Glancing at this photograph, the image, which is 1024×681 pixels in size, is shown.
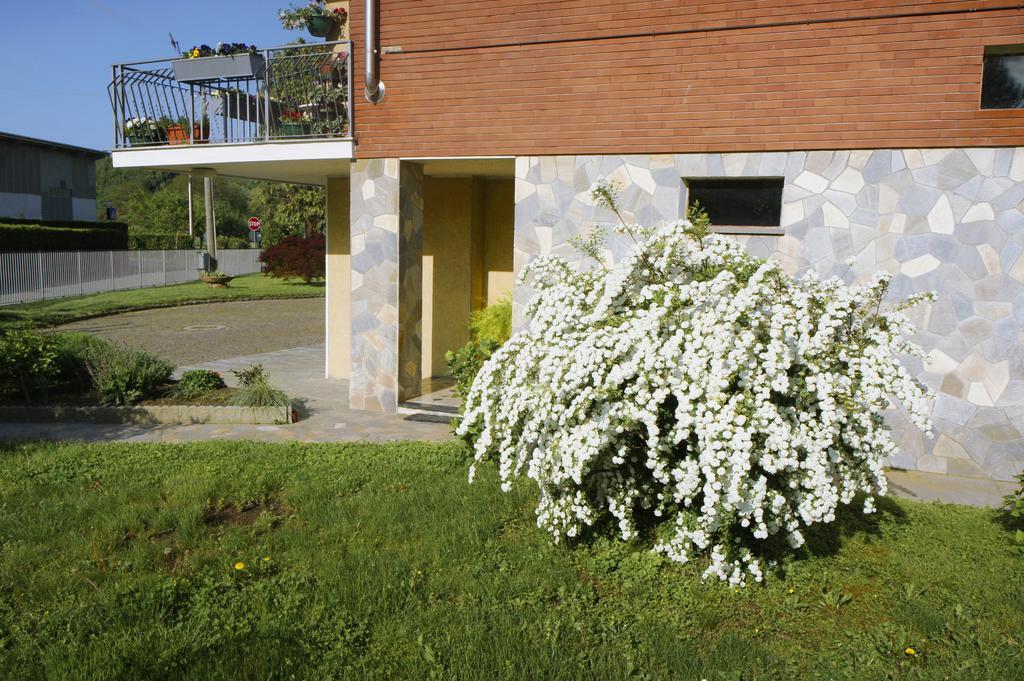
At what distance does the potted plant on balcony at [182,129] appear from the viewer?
10.8 meters

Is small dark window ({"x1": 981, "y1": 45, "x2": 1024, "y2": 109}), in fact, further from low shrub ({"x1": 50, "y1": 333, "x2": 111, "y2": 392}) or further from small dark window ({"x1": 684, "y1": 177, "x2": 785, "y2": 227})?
low shrub ({"x1": 50, "y1": 333, "x2": 111, "y2": 392})

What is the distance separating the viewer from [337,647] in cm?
416

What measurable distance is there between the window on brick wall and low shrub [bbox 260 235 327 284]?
28075 mm

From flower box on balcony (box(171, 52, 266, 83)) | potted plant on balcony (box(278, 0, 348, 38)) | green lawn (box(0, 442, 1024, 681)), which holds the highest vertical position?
potted plant on balcony (box(278, 0, 348, 38))

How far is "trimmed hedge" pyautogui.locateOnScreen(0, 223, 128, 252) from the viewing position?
28750 mm

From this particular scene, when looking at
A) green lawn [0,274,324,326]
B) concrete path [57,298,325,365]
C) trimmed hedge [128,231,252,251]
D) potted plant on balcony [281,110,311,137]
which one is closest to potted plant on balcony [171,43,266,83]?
potted plant on balcony [281,110,311,137]

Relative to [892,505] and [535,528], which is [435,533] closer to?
[535,528]

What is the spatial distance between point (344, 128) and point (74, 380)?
4.61 m

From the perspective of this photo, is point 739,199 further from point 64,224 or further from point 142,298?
point 64,224

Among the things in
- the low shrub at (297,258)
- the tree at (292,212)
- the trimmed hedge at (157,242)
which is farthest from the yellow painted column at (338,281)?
the tree at (292,212)

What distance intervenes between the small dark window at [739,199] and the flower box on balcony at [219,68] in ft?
18.4

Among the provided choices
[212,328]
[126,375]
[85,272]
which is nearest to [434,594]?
[126,375]

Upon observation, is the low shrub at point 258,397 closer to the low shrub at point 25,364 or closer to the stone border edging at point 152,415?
the stone border edging at point 152,415

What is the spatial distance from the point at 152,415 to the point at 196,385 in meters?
0.78
